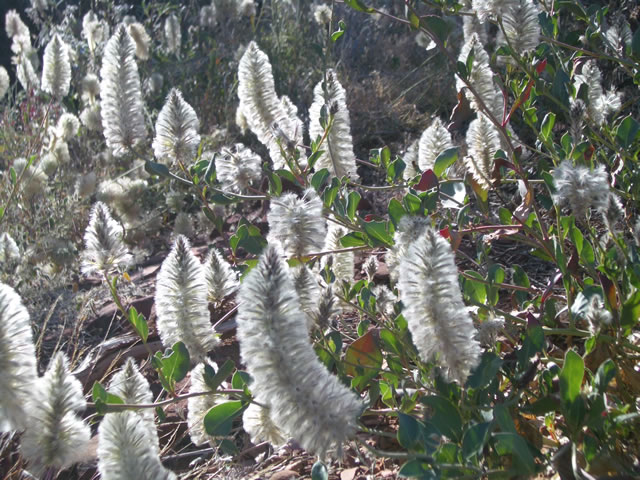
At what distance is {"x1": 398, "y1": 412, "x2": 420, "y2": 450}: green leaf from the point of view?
1.20 metres

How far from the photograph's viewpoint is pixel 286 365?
3.33ft

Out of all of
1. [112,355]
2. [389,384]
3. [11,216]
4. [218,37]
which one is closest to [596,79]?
[389,384]

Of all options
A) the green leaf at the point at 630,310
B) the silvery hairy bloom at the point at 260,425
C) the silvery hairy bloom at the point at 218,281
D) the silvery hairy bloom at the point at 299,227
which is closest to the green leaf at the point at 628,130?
the green leaf at the point at 630,310

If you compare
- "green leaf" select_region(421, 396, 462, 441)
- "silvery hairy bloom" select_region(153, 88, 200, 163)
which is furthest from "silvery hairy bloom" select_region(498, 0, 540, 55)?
"green leaf" select_region(421, 396, 462, 441)

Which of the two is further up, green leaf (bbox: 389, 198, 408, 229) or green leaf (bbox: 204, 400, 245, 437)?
green leaf (bbox: 389, 198, 408, 229)

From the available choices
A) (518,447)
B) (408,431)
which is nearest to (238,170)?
(408,431)

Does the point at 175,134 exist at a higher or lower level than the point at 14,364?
higher

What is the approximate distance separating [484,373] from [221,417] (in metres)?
0.56

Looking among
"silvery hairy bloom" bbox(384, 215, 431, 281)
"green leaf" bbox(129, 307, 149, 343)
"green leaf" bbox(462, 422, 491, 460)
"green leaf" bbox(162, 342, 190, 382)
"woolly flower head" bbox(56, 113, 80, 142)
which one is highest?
"woolly flower head" bbox(56, 113, 80, 142)

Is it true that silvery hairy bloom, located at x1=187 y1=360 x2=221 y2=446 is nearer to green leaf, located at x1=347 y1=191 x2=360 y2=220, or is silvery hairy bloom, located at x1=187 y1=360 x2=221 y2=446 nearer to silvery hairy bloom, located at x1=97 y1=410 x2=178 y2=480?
silvery hairy bloom, located at x1=97 y1=410 x2=178 y2=480

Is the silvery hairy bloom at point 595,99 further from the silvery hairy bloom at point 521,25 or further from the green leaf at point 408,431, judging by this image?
the green leaf at point 408,431

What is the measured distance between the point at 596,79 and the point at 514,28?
489 mm

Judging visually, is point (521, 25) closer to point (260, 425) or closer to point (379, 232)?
point (379, 232)

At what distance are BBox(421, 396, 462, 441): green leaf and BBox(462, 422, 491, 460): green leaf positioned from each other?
83 millimetres
